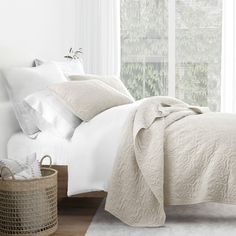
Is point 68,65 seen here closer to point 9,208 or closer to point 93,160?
point 93,160

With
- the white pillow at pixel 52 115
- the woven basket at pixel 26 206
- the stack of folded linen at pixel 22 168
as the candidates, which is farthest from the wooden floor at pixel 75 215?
the white pillow at pixel 52 115

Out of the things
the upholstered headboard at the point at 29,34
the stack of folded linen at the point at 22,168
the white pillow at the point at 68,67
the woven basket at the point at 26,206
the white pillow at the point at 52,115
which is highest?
the upholstered headboard at the point at 29,34

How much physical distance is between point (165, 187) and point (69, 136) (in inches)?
28.7

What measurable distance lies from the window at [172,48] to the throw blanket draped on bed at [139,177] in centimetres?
328

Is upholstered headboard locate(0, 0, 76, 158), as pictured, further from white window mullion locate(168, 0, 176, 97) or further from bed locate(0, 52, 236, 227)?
white window mullion locate(168, 0, 176, 97)

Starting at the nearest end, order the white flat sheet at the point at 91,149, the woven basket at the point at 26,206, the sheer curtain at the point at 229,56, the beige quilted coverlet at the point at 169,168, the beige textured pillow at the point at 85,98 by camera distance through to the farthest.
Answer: the woven basket at the point at 26,206 → the beige quilted coverlet at the point at 169,168 → the white flat sheet at the point at 91,149 → the beige textured pillow at the point at 85,98 → the sheer curtain at the point at 229,56

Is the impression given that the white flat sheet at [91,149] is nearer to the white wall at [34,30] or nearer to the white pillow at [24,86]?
the white pillow at [24,86]

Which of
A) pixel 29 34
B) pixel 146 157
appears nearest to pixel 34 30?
pixel 29 34

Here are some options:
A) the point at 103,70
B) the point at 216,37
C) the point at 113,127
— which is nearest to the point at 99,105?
the point at 113,127

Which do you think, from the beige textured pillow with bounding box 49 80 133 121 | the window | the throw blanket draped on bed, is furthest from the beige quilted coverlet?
the window

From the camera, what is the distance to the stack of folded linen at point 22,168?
8.37 feet

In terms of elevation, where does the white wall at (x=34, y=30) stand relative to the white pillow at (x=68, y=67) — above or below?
above

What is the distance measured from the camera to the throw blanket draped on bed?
2666 mm

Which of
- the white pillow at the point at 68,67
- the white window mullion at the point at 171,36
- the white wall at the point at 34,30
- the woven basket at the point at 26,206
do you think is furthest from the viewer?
the white window mullion at the point at 171,36
